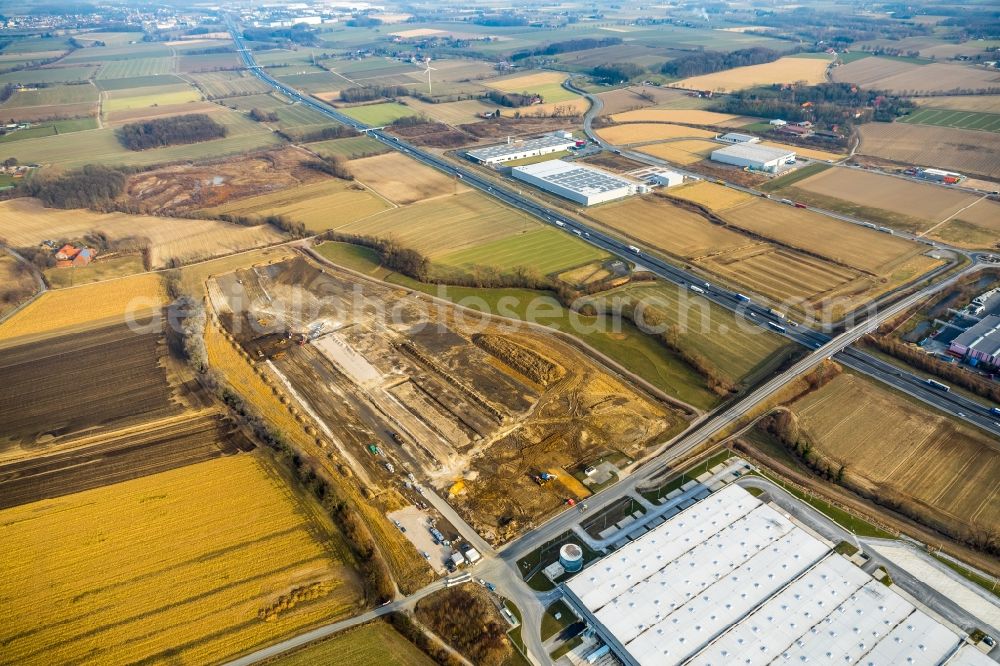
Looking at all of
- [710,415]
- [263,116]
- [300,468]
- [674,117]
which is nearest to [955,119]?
[674,117]

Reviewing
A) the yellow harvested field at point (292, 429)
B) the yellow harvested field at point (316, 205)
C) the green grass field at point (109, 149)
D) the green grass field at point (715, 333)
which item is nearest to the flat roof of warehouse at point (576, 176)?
the yellow harvested field at point (316, 205)

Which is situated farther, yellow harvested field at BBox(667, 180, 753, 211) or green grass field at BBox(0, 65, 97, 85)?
green grass field at BBox(0, 65, 97, 85)

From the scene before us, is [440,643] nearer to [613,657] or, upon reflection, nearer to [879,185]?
[613,657]

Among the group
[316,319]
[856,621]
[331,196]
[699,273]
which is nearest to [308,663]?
[856,621]

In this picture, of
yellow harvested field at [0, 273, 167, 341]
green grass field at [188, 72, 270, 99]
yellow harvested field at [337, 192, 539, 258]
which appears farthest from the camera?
green grass field at [188, 72, 270, 99]

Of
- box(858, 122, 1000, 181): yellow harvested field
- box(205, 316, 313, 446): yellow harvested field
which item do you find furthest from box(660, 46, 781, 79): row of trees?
box(205, 316, 313, 446): yellow harvested field

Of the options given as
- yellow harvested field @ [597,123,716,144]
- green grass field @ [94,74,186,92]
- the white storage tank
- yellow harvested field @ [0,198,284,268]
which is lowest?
the white storage tank

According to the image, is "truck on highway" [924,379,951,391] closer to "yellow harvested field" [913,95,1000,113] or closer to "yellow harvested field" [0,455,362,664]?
"yellow harvested field" [0,455,362,664]
